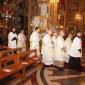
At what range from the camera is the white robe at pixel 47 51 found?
13.5 m

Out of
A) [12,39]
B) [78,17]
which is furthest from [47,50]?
[78,17]

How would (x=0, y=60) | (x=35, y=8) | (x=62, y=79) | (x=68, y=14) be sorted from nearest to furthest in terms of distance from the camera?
(x=0, y=60) → (x=62, y=79) → (x=35, y=8) → (x=68, y=14)

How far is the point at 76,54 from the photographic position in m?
13.2

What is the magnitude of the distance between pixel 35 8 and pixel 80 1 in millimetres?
9910

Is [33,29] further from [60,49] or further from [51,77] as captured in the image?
[51,77]

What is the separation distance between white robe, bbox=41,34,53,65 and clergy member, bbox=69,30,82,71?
0.93m

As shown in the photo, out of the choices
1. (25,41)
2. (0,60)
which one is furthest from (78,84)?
(25,41)

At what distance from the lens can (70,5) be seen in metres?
27.4

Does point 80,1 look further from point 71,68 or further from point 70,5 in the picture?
point 71,68

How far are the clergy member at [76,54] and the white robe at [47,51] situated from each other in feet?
3.05

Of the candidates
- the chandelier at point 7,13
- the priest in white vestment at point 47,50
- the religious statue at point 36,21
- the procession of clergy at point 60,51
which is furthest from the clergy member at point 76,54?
the chandelier at point 7,13

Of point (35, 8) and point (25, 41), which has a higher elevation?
point (35, 8)

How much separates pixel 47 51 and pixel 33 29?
4.64 meters

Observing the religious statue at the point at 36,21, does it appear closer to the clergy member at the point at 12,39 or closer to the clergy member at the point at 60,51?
the clergy member at the point at 12,39
